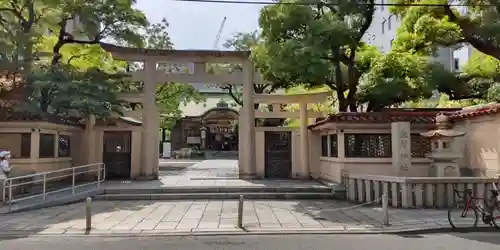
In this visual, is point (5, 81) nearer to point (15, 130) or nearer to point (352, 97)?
point (15, 130)

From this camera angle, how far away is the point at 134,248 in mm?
7867

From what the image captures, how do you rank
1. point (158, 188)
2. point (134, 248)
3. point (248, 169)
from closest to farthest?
point (134, 248)
point (158, 188)
point (248, 169)

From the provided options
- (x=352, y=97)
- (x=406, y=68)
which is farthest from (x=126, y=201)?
(x=406, y=68)

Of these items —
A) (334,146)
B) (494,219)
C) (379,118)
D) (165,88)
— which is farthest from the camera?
(165,88)

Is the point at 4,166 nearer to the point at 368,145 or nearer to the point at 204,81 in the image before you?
the point at 204,81

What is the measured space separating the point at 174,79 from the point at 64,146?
5295 millimetres

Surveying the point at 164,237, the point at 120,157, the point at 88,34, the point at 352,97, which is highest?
the point at 88,34

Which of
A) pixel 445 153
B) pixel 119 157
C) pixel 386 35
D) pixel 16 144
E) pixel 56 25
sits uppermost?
pixel 386 35

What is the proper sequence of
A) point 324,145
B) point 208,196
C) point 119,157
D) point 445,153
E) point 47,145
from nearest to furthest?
point 445,153, point 208,196, point 47,145, point 324,145, point 119,157

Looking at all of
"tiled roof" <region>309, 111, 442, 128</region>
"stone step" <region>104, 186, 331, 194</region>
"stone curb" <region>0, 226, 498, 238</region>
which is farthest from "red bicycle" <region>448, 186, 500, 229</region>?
"tiled roof" <region>309, 111, 442, 128</region>

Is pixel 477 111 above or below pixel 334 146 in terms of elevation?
above

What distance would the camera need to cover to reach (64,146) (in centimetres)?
1808

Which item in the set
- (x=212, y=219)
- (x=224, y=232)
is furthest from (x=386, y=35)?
(x=224, y=232)

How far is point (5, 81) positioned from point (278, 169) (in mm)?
11472
